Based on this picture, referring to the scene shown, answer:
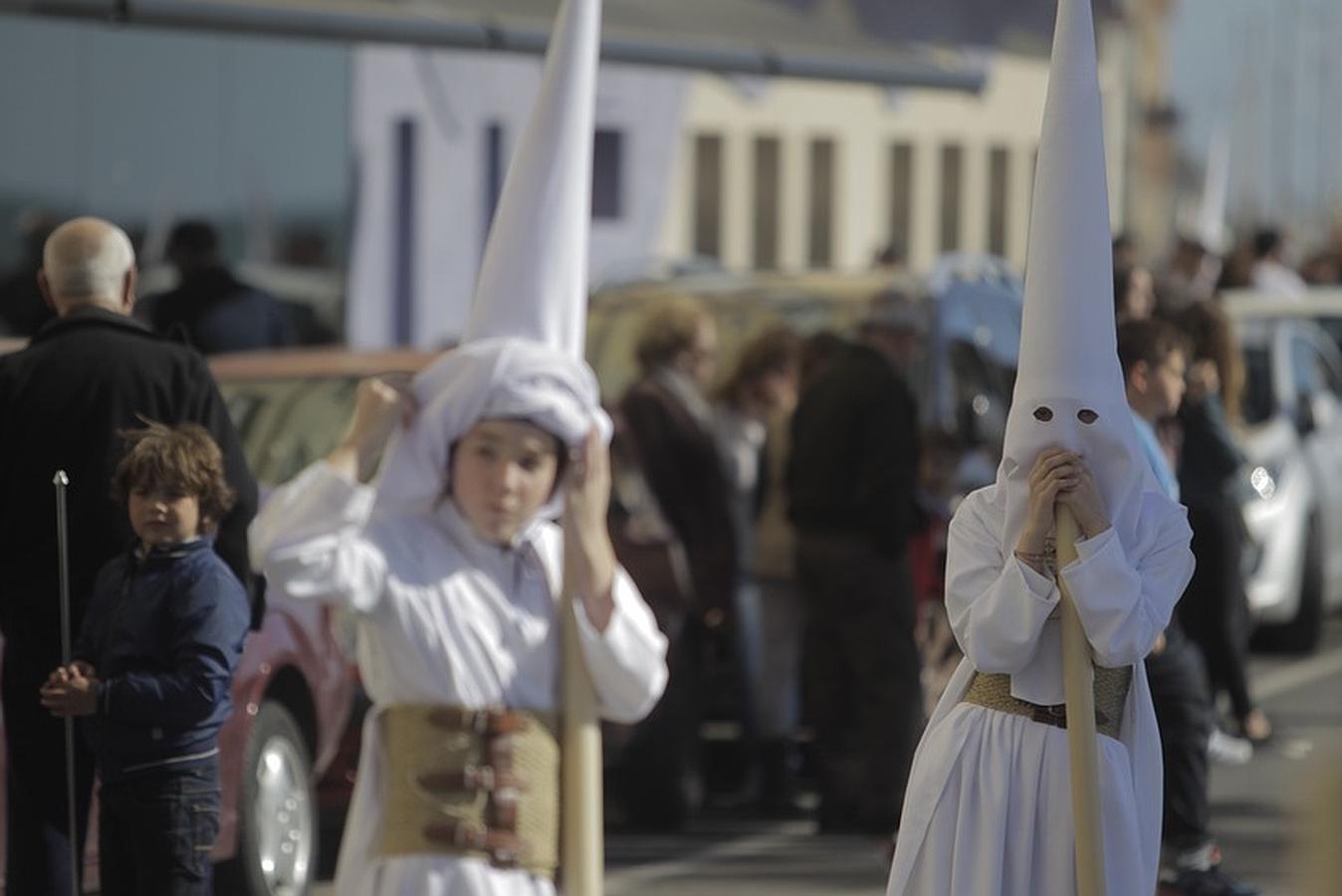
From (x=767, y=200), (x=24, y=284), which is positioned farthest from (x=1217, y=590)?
(x=767, y=200)

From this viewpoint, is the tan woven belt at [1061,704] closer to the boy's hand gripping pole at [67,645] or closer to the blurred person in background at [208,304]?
the boy's hand gripping pole at [67,645]

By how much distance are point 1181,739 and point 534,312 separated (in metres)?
3.48

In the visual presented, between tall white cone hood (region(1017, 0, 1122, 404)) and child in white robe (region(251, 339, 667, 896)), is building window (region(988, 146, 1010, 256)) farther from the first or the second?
child in white robe (region(251, 339, 667, 896))

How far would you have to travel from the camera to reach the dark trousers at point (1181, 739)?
360 inches

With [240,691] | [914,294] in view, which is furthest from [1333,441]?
[240,691]

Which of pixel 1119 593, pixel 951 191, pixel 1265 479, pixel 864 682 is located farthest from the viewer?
pixel 951 191

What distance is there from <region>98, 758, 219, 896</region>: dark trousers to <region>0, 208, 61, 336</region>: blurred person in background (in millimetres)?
A: 8600

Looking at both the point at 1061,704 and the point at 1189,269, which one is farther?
the point at 1189,269

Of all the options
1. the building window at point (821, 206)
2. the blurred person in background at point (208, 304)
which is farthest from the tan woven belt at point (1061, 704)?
the building window at point (821, 206)

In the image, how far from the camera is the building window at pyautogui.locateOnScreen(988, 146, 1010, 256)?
191 feet

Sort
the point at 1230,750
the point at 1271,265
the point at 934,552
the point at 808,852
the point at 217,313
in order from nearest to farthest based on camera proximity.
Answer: the point at 808,852 < the point at 934,552 < the point at 217,313 < the point at 1230,750 < the point at 1271,265

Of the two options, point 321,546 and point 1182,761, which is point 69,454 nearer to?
point 321,546

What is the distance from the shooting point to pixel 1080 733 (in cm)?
598

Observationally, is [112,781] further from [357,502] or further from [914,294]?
[914,294]
